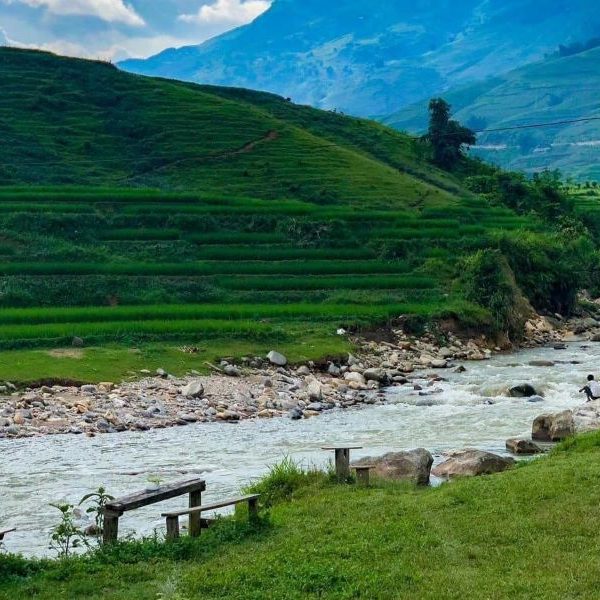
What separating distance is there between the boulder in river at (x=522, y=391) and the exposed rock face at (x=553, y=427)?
8.13 metres

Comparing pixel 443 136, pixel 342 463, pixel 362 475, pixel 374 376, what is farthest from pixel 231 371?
pixel 443 136

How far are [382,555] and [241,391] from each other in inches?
838

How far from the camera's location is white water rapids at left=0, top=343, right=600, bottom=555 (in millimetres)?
19781

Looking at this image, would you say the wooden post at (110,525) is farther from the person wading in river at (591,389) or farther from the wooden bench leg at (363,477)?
the person wading in river at (591,389)

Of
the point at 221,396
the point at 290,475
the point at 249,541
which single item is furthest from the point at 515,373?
the point at 249,541

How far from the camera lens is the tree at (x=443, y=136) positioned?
304 feet

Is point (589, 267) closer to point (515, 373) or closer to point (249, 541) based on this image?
point (515, 373)

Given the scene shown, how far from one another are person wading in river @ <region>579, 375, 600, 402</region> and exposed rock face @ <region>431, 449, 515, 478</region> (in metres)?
11.3

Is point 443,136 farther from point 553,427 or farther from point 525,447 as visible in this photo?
point 525,447

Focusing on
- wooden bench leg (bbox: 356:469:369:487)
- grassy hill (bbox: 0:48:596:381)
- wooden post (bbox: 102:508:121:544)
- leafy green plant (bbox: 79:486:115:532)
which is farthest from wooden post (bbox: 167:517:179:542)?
grassy hill (bbox: 0:48:596:381)

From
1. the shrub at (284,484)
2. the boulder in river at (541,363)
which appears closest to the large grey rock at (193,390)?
the shrub at (284,484)

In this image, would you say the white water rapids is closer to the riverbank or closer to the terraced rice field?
the riverbank

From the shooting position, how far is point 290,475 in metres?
17.6

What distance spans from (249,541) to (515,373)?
86.0 ft
